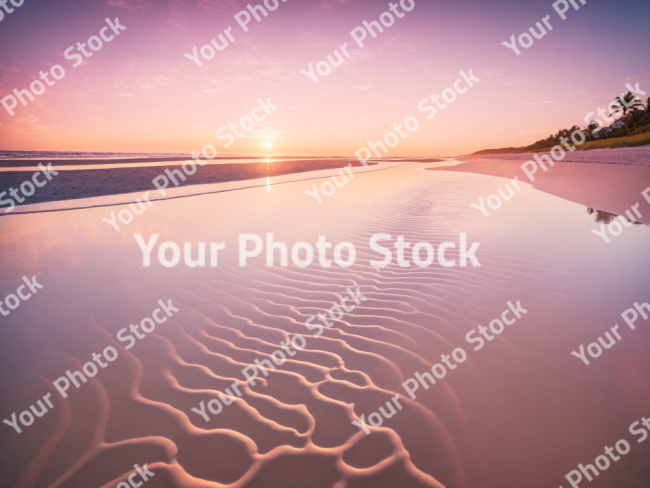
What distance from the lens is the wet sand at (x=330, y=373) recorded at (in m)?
1.94

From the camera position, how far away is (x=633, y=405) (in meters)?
2.26

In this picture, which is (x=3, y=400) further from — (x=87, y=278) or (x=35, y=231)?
(x=35, y=231)

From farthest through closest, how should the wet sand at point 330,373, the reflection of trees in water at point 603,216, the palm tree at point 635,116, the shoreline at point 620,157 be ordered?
the palm tree at point 635,116 → the shoreline at point 620,157 → the reflection of trees in water at point 603,216 → the wet sand at point 330,373

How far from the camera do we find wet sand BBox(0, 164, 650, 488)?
1.94m

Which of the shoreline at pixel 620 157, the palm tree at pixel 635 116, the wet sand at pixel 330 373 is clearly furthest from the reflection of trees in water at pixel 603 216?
the palm tree at pixel 635 116

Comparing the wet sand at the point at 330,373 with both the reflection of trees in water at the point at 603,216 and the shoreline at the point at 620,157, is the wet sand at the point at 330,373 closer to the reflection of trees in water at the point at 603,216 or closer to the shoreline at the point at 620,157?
the reflection of trees in water at the point at 603,216

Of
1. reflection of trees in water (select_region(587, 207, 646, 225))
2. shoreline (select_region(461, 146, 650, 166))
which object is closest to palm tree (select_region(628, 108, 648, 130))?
shoreline (select_region(461, 146, 650, 166))

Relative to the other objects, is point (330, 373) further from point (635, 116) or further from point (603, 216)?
point (635, 116)

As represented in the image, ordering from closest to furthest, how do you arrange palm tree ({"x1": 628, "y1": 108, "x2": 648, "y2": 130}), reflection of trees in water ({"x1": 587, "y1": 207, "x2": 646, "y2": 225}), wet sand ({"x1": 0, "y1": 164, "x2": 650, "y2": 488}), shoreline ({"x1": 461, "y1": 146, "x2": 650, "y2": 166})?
1. wet sand ({"x1": 0, "y1": 164, "x2": 650, "y2": 488})
2. reflection of trees in water ({"x1": 587, "y1": 207, "x2": 646, "y2": 225})
3. shoreline ({"x1": 461, "y1": 146, "x2": 650, "y2": 166})
4. palm tree ({"x1": 628, "y1": 108, "x2": 648, "y2": 130})

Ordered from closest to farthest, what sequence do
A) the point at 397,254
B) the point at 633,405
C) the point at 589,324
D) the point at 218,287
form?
the point at 633,405, the point at 589,324, the point at 218,287, the point at 397,254

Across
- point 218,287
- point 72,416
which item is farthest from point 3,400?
point 218,287

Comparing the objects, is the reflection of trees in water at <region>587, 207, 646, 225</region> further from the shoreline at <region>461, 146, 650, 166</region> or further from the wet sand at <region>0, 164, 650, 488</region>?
the shoreline at <region>461, 146, 650, 166</region>

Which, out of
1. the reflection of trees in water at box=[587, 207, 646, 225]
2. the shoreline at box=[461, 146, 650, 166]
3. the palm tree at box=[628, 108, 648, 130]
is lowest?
the reflection of trees in water at box=[587, 207, 646, 225]

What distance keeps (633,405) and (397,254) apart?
397 cm
